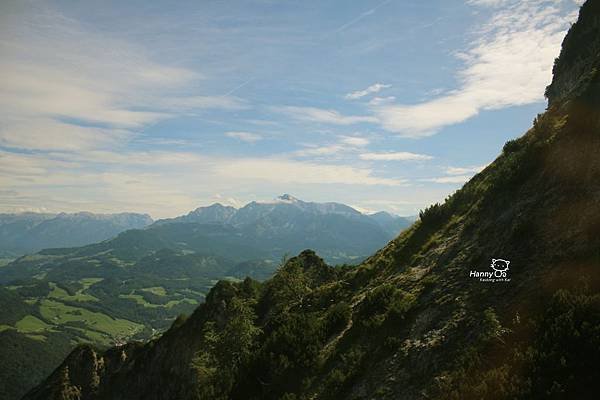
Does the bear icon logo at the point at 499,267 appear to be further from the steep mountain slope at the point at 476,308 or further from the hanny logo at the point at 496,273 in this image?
the steep mountain slope at the point at 476,308

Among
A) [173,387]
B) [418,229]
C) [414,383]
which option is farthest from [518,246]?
[173,387]

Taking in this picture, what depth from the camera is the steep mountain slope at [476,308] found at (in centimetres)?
1728

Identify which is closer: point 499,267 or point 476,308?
point 476,308

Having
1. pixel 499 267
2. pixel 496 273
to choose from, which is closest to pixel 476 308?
pixel 496 273

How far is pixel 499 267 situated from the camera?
2398cm

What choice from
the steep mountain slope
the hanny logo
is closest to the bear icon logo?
the hanny logo

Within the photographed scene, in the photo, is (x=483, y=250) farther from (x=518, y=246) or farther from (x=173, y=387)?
(x=173, y=387)

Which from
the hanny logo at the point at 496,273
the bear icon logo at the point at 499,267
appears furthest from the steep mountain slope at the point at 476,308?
the bear icon logo at the point at 499,267

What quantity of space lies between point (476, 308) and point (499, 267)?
3.36 m

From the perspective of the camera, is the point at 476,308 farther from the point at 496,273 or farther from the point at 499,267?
the point at 499,267

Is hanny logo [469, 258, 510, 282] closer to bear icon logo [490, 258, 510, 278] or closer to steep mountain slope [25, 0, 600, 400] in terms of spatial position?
bear icon logo [490, 258, 510, 278]

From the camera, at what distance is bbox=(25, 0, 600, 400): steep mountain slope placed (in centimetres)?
1728

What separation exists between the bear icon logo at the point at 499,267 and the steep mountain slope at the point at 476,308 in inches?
12.9

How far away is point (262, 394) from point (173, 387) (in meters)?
42.2
